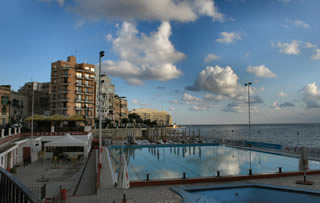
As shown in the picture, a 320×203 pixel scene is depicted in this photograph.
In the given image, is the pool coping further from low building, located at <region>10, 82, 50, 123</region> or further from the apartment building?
low building, located at <region>10, 82, 50, 123</region>

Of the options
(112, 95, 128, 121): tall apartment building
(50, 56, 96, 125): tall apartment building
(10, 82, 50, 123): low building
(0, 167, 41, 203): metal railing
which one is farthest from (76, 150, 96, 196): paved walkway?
(112, 95, 128, 121): tall apartment building

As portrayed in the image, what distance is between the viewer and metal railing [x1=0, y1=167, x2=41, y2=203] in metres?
2.53

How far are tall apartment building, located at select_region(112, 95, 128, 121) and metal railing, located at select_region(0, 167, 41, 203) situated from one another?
325ft

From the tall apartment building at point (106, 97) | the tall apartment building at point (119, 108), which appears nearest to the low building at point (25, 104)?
the tall apartment building at point (106, 97)

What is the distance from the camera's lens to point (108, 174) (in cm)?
1864

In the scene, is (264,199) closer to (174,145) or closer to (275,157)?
(275,157)

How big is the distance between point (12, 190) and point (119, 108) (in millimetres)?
107696

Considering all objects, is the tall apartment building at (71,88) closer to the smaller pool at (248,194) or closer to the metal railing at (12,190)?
the smaller pool at (248,194)

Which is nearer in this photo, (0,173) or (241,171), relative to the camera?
(0,173)

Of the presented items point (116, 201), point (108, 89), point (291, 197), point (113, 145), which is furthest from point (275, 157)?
point (108, 89)

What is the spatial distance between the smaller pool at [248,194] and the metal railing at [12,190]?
11498 mm

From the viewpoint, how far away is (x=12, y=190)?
3.00 meters

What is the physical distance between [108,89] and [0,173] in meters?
95.2

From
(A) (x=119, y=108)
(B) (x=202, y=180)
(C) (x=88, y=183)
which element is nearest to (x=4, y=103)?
(C) (x=88, y=183)
